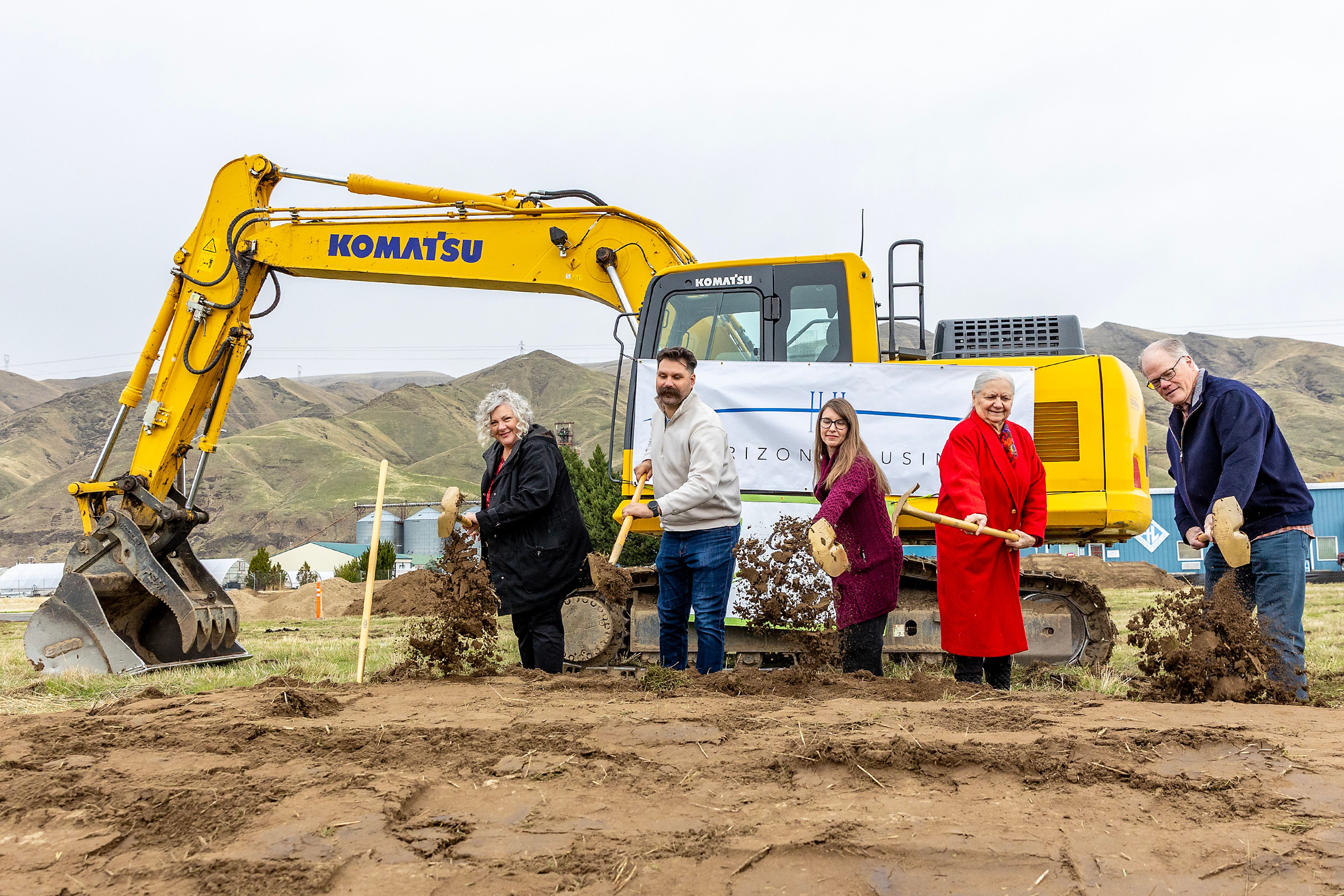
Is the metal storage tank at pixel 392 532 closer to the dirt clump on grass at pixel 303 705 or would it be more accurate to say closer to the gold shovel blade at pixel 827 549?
the dirt clump on grass at pixel 303 705

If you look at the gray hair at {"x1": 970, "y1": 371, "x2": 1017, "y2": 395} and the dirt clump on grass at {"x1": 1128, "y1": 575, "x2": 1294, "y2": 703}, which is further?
the gray hair at {"x1": 970, "y1": 371, "x2": 1017, "y2": 395}

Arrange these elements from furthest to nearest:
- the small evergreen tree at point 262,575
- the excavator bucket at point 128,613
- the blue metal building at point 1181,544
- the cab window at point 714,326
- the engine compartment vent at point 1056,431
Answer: the blue metal building at point 1181,544
the small evergreen tree at point 262,575
the excavator bucket at point 128,613
the cab window at point 714,326
the engine compartment vent at point 1056,431

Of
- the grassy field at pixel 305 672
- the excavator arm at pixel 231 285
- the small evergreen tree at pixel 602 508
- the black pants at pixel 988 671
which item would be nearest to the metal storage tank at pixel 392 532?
the small evergreen tree at pixel 602 508

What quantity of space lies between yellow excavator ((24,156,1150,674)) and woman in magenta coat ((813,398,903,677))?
1.49 metres

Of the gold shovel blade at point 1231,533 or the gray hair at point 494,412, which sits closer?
the gold shovel blade at point 1231,533

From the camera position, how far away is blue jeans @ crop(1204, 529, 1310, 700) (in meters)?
4.90

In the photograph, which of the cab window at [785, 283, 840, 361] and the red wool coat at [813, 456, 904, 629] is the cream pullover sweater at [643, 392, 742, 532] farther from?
the cab window at [785, 283, 840, 361]

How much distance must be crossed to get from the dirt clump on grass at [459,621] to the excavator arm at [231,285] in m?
2.46

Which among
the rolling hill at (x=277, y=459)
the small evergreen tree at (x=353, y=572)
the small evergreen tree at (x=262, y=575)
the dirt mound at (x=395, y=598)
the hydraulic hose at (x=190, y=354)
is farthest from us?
the rolling hill at (x=277, y=459)

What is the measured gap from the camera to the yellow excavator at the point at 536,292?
21.8ft

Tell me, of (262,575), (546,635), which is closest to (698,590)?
(546,635)

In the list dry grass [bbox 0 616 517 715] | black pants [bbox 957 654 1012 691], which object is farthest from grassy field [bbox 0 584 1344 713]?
black pants [bbox 957 654 1012 691]

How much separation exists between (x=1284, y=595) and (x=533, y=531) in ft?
12.5

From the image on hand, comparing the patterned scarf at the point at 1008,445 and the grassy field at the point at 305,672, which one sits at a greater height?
the patterned scarf at the point at 1008,445
